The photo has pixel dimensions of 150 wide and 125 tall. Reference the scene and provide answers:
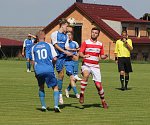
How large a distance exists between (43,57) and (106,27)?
2315 inches

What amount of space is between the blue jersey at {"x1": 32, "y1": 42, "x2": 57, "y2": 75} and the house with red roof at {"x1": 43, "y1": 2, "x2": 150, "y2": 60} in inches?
2229

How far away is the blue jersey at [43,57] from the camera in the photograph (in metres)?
13.0

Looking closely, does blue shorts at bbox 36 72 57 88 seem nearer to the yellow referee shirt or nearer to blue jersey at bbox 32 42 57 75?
blue jersey at bbox 32 42 57 75

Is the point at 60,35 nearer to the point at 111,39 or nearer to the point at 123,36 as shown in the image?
the point at 123,36

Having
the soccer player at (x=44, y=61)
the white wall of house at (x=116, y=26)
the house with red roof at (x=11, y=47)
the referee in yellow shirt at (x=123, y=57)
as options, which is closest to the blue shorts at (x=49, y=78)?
the soccer player at (x=44, y=61)

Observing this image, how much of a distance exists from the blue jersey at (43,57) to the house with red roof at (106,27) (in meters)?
56.6

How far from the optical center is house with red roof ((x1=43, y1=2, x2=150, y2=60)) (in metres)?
71.1

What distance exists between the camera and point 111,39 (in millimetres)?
70938

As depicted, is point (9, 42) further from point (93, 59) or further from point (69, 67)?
point (93, 59)

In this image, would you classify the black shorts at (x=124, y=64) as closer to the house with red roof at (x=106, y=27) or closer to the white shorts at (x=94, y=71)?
the white shorts at (x=94, y=71)

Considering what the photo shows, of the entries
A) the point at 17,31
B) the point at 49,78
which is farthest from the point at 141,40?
the point at 49,78

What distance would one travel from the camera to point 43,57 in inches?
514

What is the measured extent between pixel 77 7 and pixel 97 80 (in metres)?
59.6

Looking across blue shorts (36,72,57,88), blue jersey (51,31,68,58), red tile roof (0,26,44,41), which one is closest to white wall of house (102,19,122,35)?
red tile roof (0,26,44,41)
